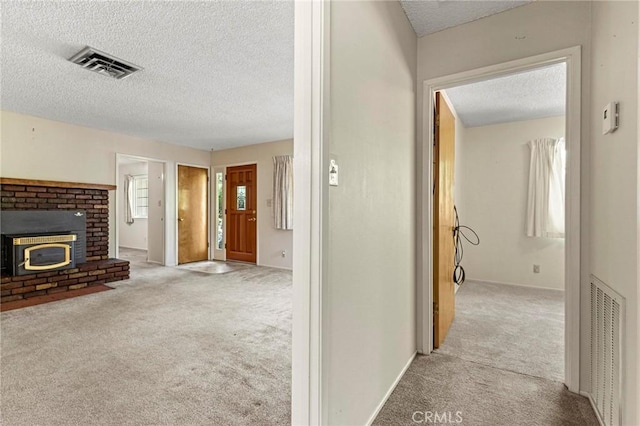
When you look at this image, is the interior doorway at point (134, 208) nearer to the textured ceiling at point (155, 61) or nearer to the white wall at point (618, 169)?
the textured ceiling at point (155, 61)

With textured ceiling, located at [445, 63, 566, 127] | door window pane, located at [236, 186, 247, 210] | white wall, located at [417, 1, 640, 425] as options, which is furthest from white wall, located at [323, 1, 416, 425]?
door window pane, located at [236, 186, 247, 210]

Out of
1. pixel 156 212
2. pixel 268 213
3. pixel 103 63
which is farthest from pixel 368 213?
pixel 156 212

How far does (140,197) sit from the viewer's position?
8.28 meters

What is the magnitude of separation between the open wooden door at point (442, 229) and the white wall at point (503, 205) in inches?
72.8

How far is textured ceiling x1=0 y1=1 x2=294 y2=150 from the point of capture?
6.48 feet

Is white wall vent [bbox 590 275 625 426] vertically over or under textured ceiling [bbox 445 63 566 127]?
under

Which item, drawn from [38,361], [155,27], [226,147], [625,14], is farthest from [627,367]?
[226,147]

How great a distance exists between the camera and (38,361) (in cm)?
213

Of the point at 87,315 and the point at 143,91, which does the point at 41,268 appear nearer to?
the point at 87,315

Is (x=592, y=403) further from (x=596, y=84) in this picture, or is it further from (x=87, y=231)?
(x=87, y=231)

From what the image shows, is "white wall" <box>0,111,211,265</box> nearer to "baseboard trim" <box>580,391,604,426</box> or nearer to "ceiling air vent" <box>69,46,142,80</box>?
"ceiling air vent" <box>69,46,142,80</box>

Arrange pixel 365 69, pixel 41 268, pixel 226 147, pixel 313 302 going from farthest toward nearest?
1. pixel 226 147
2. pixel 41 268
3. pixel 365 69
4. pixel 313 302

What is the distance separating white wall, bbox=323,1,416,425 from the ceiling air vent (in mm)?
2285

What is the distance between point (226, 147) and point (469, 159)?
4688mm
